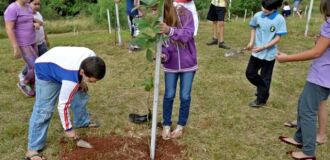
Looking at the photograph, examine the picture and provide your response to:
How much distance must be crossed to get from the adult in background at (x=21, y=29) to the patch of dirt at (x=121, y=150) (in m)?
1.39

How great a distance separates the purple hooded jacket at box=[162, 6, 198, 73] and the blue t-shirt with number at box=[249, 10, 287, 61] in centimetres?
132

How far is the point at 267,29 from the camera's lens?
15.7ft

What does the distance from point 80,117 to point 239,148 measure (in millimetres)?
1786

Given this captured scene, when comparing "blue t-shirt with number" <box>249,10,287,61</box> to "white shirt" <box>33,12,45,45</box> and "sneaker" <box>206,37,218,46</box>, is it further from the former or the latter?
"sneaker" <box>206,37,218,46</box>

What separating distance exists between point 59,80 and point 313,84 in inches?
90.6

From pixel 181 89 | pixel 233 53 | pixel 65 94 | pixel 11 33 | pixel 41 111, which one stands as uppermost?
pixel 11 33

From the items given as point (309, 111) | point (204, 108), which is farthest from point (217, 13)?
point (309, 111)

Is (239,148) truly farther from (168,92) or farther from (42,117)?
(42,117)

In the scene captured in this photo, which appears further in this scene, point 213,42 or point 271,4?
point 213,42

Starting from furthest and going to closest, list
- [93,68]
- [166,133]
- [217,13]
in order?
[217,13] → [166,133] → [93,68]

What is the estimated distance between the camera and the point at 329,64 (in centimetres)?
354

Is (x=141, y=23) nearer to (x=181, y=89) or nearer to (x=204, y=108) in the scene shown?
(x=181, y=89)

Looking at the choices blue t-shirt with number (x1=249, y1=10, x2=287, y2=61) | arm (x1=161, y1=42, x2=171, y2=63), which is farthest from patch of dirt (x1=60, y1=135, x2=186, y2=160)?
blue t-shirt with number (x1=249, y1=10, x2=287, y2=61)

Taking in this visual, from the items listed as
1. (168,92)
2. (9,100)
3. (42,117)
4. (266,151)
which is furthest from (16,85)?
(266,151)
